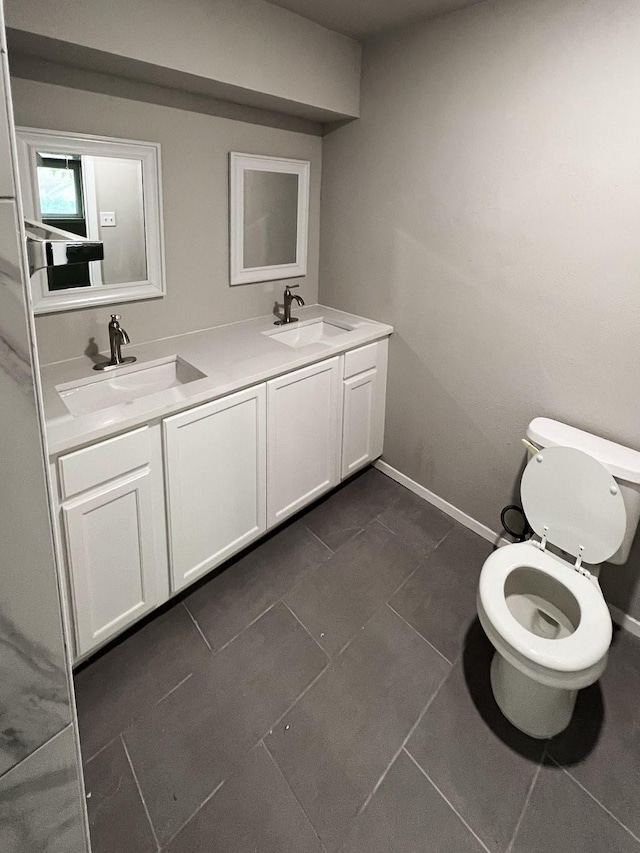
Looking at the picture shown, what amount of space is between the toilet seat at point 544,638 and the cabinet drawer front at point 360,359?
1110 millimetres

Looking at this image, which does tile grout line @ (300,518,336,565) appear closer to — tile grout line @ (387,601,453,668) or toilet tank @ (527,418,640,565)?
tile grout line @ (387,601,453,668)

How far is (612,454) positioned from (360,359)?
1.19 meters

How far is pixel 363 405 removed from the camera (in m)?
2.68

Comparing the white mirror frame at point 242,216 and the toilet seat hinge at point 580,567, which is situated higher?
the white mirror frame at point 242,216

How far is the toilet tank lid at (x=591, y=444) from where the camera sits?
5.70ft

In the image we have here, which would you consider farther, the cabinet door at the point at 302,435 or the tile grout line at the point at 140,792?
the cabinet door at the point at 302,435

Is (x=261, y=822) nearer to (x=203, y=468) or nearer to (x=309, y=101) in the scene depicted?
(x=203, y=468)

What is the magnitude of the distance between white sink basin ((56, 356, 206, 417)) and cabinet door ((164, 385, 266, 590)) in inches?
8.0

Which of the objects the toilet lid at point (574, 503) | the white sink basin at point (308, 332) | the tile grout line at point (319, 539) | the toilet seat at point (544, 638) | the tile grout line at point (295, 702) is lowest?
the tile grout line at point (295, 702)

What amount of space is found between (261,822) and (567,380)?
5.97 feet

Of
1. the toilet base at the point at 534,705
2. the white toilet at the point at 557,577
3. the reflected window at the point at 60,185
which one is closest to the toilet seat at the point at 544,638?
the white toilet at the point at 557,577

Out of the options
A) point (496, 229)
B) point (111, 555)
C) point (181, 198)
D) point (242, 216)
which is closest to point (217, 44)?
point (181, 198)

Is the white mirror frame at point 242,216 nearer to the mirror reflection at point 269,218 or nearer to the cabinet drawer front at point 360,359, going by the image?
the mirror reflection at point 269,218

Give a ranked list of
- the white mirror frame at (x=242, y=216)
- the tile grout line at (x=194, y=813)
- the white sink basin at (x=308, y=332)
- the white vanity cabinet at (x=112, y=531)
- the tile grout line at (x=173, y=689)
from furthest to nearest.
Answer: the white sink basin at (x=308, y=332)
the white mirror frame at (x=242, y=216)
the tile grout line at (x=173, y=689)
the white vanity cabinet at (x=112, y=531)
the tile grout line at (x=194, y=813)
